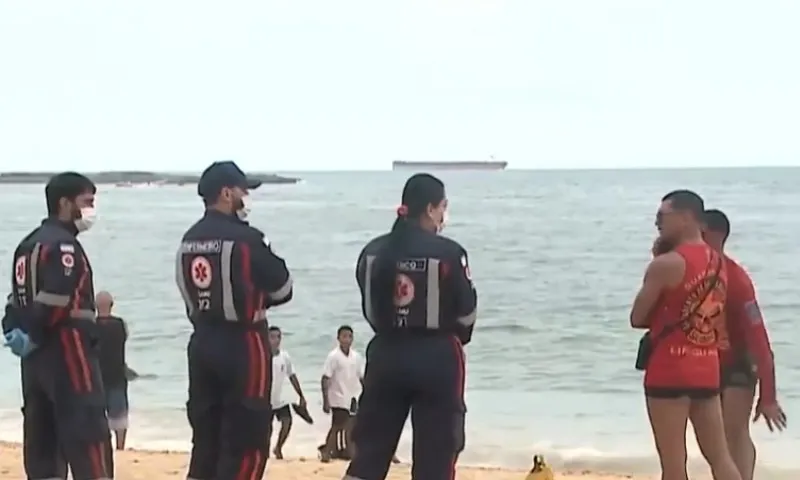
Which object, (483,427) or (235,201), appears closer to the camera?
(235,201)

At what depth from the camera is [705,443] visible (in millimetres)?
6039

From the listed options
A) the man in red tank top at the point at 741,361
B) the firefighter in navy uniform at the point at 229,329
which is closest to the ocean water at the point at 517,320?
the man in red tank top at the point at 741,361

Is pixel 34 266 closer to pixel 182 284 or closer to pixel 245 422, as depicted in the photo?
pixel 182 284

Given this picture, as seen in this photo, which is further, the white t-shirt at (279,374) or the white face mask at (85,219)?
the white t-shirt at (279,374)

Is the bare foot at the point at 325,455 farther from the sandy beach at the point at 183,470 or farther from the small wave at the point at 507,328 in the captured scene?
the small wave at the point at 507,328

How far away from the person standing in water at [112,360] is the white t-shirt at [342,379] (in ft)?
6.41

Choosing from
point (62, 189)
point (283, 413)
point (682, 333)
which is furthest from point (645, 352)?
point (283, 413)

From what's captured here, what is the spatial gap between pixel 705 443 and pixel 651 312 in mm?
649

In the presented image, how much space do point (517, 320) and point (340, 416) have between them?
16.9 metres

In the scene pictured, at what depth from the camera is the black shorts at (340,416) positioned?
11.2 metres

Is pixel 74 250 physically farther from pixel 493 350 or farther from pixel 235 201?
pixel 493 350

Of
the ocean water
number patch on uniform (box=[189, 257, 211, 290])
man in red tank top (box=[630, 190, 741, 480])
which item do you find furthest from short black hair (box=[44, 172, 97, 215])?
the ocean water

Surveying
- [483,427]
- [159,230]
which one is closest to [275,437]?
[483,427]

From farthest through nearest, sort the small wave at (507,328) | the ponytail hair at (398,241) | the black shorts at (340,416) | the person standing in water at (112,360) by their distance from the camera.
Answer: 1. the small wave at (507,328)
2. the black shorts at (340,416)
3. the person standing in water at (112,360)
4. the ponytail hair at (398,241)
